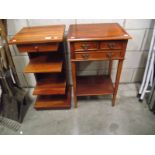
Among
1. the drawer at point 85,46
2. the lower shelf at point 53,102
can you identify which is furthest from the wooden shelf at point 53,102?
the drawer at point 85,46

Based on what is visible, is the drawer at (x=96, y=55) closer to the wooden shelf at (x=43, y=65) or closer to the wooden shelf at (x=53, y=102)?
the wooden shelf at (x=43, y=65)

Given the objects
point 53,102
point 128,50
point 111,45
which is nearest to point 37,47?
point 111,45

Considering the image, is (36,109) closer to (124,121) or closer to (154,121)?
(124,121)

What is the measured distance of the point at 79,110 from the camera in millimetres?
1561

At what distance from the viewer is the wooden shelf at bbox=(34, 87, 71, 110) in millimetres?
1527

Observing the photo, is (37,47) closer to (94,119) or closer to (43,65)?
(43,65)

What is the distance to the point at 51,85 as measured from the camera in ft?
4.78

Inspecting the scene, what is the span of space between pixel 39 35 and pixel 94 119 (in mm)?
1027

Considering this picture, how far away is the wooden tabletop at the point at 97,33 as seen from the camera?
1.02 metres

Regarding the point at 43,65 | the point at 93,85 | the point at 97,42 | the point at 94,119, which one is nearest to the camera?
the point at 97,42

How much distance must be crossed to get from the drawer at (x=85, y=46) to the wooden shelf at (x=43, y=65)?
27cm

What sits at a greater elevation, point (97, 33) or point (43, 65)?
point (97, 33)

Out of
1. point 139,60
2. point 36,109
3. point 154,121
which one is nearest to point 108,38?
point 139,60

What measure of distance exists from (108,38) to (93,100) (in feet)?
2.92
